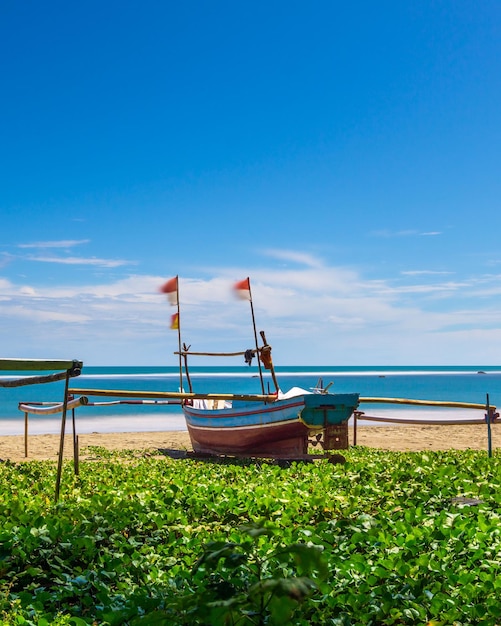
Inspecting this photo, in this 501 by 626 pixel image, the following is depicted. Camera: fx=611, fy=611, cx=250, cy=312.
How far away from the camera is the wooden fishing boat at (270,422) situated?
13.1 meters

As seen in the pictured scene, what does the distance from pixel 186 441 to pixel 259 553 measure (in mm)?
17950

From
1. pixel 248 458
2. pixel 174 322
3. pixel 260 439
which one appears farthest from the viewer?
pixel 174 322

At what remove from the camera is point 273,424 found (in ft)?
45.6

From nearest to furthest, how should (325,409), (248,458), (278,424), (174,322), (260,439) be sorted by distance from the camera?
(325,409)
(278,424)
(260,439)
(248,458)
(174,322)

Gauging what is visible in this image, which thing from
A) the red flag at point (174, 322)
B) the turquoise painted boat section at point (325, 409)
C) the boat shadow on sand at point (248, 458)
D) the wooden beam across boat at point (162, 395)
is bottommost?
the boat shadow on sand at point (248, 458)

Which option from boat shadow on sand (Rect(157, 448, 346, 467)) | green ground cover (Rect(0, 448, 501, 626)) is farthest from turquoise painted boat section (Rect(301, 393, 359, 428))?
green ground cover (Rect(0, 448, 501, 626))

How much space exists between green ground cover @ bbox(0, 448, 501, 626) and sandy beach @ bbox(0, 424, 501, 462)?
9578mm

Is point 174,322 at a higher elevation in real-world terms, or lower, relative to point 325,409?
higher

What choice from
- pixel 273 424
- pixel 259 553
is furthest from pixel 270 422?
pixel 259 553

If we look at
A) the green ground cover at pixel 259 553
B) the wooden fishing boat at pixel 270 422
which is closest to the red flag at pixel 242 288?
the wooden fishing boat at pixel 270 422

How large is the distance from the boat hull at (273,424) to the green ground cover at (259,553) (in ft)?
13.9

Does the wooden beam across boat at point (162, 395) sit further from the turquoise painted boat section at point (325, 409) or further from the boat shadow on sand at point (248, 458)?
the boat shadow on sand at point (248, 458)

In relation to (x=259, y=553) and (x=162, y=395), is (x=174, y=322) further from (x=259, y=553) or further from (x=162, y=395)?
(x=259, y=553)

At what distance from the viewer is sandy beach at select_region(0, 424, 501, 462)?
1864 centimetres
